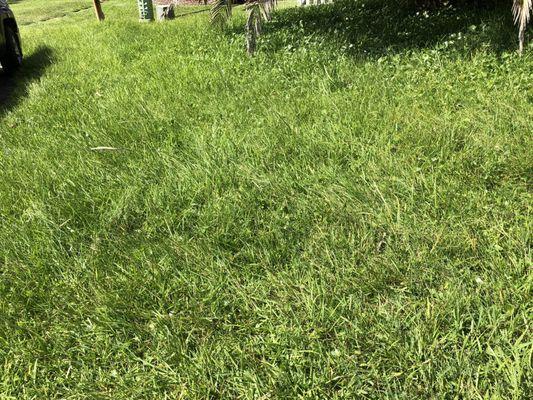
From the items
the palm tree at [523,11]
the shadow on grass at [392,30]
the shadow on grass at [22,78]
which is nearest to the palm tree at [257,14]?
the palm tree at [523,11]

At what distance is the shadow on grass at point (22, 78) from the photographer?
18.8ft

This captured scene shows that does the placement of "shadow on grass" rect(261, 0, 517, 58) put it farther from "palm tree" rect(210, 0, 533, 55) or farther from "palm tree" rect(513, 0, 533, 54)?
"palm tree" rect(513, 0, 533, 54)

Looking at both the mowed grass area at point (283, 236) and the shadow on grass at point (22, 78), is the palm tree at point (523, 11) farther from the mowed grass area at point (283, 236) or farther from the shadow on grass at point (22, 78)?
the shadow on grass at point (22, 78)

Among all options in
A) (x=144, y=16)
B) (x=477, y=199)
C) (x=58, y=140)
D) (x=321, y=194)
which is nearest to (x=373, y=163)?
(x=321, y=194)

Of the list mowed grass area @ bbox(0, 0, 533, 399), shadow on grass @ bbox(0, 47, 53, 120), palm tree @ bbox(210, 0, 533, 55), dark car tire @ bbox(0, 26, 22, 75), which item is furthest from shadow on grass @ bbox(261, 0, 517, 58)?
dark car tire @ bbox(0, 26, 22, 75)

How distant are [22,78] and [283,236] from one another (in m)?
5.97

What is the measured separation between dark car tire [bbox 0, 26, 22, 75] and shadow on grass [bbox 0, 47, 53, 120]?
0.36 ft

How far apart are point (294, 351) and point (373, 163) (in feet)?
5.07

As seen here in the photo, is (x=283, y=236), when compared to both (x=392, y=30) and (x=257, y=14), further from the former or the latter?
(x=392, y=30)

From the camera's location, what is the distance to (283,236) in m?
2.58

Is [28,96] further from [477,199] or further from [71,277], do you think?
[477,199]

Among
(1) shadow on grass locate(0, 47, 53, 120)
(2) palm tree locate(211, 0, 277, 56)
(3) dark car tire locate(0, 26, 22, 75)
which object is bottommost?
(1) shadow on grass locate(0, 47, 53, 120)

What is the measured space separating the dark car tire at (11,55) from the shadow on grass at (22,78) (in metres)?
0.11

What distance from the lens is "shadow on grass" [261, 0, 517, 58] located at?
4996mm
